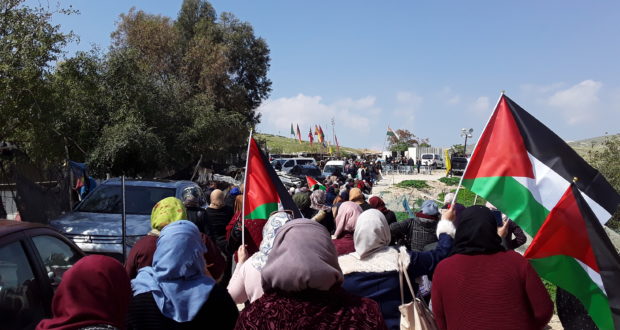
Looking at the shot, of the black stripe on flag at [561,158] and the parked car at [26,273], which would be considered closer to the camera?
the parked car at [26,273]

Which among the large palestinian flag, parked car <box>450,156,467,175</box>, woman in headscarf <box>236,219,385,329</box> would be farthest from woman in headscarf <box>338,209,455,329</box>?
parked car <box>450,156,467,175</box>

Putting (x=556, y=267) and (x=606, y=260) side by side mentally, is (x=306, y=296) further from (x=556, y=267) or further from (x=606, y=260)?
(x=606, y=260)

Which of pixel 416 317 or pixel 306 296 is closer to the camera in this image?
pixel 306 296

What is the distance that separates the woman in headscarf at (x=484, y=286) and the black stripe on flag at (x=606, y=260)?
725 mm

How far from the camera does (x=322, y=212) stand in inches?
301

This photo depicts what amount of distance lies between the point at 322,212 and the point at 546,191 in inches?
135

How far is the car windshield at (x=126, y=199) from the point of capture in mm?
9016

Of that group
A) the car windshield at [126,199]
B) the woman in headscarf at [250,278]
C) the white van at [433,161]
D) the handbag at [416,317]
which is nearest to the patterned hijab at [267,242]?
the woman in headscarf at [250,278]

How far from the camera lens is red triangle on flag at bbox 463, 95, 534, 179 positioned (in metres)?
5.05

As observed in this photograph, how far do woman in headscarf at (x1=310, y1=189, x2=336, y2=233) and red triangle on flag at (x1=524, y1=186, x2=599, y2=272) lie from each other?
12.7 ft

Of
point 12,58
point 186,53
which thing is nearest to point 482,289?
point 12,58

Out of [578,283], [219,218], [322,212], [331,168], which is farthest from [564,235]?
[331,168]

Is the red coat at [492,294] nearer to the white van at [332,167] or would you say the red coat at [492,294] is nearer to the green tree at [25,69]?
the green tree at [25,69]

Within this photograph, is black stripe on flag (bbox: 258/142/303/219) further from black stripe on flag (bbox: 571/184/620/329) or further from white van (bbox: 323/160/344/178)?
white van (bbox: 323/160/344/178)
